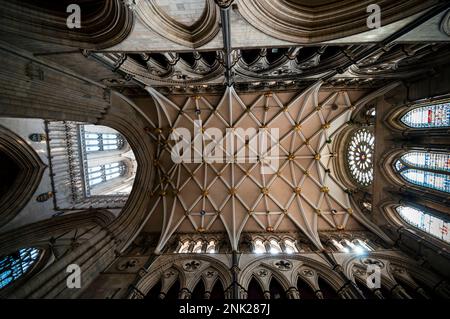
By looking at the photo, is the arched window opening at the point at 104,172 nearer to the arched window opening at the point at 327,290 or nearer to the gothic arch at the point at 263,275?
the gothic arch at the point at 263,275

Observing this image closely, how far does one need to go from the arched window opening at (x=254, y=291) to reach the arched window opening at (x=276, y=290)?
0.46 metres

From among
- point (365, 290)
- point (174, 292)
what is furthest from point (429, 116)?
point (174, 292)

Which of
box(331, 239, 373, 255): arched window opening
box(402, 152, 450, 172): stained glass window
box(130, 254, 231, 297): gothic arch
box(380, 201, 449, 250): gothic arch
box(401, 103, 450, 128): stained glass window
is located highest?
box(401, 103, 450, 128): stained glass window

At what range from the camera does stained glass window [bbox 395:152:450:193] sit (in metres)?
7.12

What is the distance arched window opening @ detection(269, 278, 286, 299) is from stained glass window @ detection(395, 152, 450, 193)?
296 inches

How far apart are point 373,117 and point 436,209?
16.3 feet

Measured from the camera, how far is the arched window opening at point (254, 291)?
7991mm

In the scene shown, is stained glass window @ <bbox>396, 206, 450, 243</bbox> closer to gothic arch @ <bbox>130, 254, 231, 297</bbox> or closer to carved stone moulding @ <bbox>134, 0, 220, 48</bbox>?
gothic arch @ <bbox>130, 254, 231, 297</bbox>

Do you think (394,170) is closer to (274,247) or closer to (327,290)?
(327,290)

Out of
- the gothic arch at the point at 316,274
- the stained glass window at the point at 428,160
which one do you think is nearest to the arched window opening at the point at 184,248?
the gothic arch at the point at 316,274

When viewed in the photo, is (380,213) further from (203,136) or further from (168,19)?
(168,19)

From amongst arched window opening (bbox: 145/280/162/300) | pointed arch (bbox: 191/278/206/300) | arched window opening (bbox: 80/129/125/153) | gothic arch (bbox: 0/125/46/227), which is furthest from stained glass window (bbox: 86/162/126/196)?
pointed arch (bbox: 191/278/206/300)

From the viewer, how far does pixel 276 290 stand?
27.1 feet
